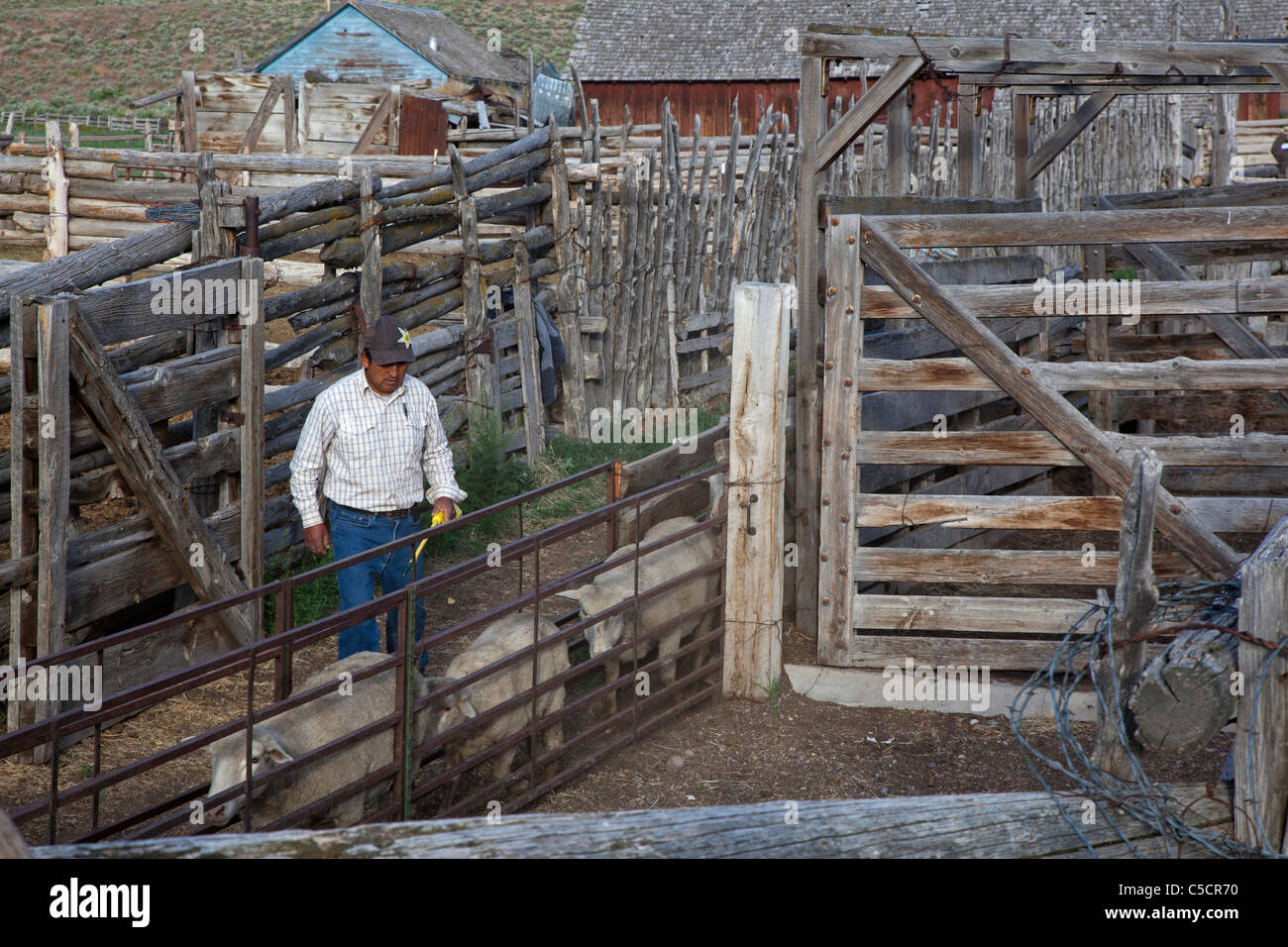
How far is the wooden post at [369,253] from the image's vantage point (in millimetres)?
7680

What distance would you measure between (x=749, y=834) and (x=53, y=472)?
11.7ft

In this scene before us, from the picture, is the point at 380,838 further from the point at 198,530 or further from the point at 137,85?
the point at 137,85

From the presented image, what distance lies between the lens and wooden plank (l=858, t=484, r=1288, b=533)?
17.4 feet

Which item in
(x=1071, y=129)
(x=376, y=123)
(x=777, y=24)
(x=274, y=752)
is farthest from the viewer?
(x=777, y=24)

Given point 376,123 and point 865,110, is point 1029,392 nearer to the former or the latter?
point 865,110

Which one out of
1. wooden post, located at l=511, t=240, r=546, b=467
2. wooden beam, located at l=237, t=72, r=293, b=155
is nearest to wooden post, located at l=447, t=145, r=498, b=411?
wooden post, located at l=511, t=240, r=546, b=467

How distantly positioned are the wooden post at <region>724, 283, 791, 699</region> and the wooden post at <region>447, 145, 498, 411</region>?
152 inches

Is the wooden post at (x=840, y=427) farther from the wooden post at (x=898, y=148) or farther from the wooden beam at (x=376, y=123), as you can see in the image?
the wooden beam at (x=376, y=123)

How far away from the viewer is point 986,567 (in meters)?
5.53

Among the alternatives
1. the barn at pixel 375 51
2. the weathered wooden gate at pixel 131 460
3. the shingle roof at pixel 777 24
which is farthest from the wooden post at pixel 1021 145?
the shingle roof at pixel 777 24

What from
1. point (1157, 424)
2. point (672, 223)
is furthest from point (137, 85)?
point (1157, 424)

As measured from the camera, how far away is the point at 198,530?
5.80m

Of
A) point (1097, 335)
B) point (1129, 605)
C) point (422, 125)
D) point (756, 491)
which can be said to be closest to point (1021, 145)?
point (1097, 335)
